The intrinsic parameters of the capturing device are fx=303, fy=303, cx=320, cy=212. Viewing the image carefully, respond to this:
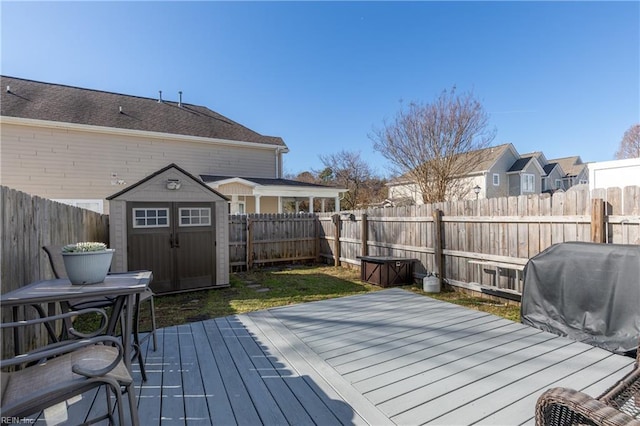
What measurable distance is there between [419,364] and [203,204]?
18.0 feet

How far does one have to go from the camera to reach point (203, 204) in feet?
22.1

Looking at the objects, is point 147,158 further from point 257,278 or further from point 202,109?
point 257,278

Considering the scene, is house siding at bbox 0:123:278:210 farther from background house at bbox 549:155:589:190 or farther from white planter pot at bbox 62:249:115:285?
background house at bbox 549:155:589:190

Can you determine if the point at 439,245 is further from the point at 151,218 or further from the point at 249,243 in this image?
the point at 151,218

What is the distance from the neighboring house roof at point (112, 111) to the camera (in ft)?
36.2

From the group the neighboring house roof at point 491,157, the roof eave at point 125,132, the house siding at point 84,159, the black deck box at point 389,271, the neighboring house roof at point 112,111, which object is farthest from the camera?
the neighboring house roof at point 491,157

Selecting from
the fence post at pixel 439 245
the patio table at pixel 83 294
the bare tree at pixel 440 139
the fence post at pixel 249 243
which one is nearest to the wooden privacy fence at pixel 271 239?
the fence post at pixel 249 243

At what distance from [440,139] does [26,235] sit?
46.2ft

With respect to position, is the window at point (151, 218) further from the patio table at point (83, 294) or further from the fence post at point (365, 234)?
the fence post at point (365, 234)

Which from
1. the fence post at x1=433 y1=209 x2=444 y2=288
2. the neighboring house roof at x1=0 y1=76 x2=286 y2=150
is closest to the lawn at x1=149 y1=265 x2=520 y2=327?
the fence post at x1=433 y1=209 x2=444 y2=288

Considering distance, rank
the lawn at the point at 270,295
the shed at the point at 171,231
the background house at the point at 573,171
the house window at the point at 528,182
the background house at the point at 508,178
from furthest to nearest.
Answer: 1. the background house at the point at 573,171
2. the house window at the point at 528,182
3. the background house at the point at 508,178
4. the shed at the point at 171,231
5. the lawn at the point at 270,295

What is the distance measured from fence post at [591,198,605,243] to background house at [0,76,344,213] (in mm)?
10219

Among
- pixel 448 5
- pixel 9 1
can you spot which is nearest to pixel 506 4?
pixel 448 5

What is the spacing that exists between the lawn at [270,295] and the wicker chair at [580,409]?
10.3ft
